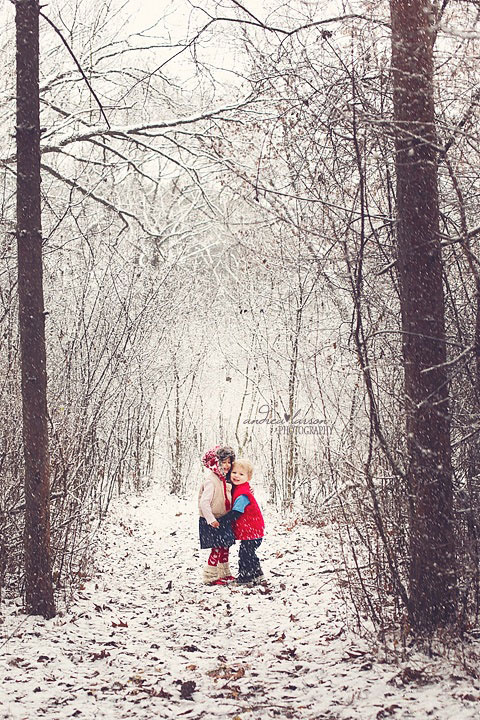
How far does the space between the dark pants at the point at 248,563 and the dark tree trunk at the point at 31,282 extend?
6.93 ft

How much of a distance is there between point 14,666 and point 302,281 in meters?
7.72

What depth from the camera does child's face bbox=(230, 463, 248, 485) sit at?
21.3 ft

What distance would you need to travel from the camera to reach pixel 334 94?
4289 mm

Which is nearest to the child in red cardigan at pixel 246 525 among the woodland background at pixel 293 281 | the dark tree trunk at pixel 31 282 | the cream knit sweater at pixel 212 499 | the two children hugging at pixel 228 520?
the two children hugging at pixel 228 520

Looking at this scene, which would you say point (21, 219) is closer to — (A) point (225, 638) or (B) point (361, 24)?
(B) point (361, 24)

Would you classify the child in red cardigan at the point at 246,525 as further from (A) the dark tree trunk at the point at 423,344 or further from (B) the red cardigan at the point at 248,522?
(A) the dark tree trunk at the point at 423,344

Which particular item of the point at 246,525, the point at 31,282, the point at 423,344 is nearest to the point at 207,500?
the point at 246,525

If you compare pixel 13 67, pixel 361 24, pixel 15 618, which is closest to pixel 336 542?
pixel 15 618

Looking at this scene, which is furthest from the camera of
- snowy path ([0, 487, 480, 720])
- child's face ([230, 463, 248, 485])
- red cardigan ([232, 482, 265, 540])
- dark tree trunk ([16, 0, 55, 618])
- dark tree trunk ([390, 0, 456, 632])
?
child's face ([230, 463, 248, 485])

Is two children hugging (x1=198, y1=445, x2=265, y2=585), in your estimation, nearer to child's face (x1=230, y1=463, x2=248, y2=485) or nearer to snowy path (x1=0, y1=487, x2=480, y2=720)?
child's face (x1=230, y1=463, x2=248, y2=485)

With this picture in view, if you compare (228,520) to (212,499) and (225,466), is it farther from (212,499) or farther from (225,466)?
(225,466)

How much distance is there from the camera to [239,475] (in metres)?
6.48

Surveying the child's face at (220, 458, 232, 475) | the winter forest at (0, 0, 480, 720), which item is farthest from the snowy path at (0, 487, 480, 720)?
the child's face at (220, 458, 232, 475)

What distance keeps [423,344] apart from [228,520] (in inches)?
123
